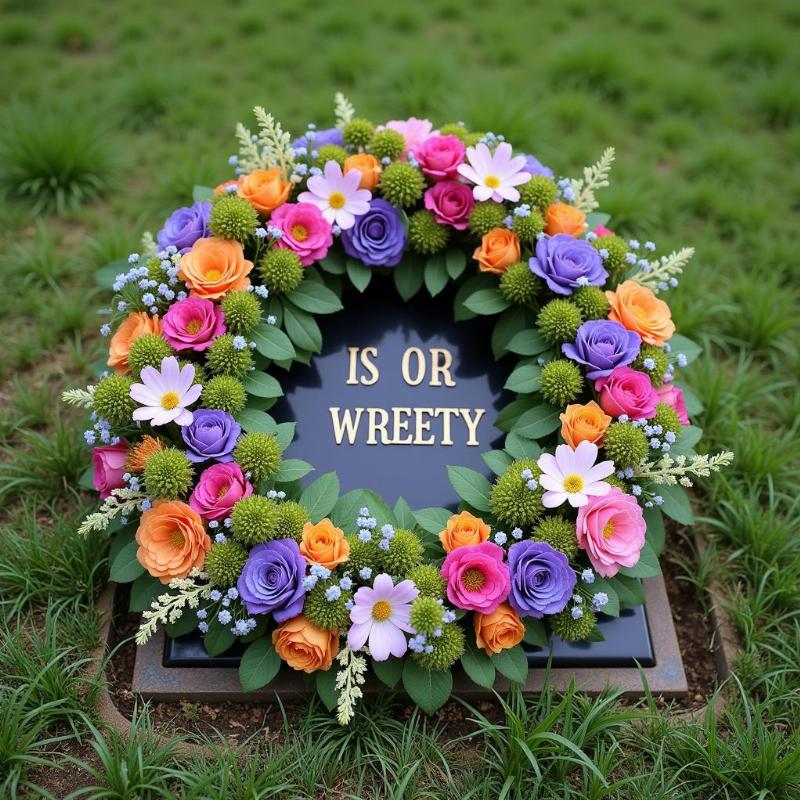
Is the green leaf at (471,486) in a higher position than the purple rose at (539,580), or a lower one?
higher

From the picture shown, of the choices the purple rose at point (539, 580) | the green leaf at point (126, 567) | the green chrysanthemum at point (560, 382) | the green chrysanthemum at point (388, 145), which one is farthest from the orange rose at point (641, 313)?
the green leaf at point (126, 567)

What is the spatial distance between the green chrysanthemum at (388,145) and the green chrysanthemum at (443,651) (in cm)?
155

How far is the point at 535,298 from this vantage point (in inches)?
103

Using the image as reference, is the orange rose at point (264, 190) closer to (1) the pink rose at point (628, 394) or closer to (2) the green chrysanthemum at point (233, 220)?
(2) the green chrysanthemum at point (233, 220)

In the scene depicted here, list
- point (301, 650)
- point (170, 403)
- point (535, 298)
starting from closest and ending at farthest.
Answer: point (301, 650) < point (170, 403) < point (535, 298)

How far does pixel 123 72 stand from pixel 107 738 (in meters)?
3.36

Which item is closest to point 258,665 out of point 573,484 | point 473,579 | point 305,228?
point 473,579

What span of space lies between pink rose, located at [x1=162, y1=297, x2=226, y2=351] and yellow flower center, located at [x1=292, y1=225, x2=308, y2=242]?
35 cm

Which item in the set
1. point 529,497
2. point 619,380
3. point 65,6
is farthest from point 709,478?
point 65,6

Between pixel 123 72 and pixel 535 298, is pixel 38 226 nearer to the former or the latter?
pixel 123 72

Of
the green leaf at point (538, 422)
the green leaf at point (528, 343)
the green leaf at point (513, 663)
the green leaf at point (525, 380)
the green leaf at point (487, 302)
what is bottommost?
the green leaf at point (513, 663)

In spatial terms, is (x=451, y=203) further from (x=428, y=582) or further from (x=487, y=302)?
(x=428, y=582)

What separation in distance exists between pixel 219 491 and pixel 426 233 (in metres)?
1.06

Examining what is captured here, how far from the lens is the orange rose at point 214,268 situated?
8.06 feet
